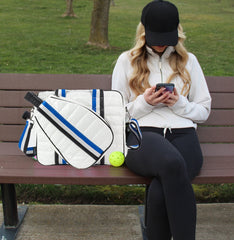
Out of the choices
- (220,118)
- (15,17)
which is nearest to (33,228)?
(220,118)

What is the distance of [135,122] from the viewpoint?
2514 mm

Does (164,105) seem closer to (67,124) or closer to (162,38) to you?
(162,38)

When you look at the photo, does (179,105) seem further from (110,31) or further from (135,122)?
(110,31)

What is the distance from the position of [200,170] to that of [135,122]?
1.62 feet

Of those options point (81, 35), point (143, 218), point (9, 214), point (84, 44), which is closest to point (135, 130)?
point (143, 218)

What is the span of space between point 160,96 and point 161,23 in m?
0.47

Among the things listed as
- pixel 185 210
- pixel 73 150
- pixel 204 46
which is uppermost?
pixel 73 150

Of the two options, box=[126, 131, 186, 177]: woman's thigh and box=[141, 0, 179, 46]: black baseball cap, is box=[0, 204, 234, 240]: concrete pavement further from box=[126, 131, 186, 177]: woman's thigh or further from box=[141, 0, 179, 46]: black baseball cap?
box=[141, 0, 179, 46]: black baseball cap

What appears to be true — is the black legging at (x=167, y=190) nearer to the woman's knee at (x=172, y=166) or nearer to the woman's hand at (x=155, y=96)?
the woman's knee at (x=172, y=166)

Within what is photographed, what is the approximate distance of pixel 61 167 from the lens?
2457 millimetres

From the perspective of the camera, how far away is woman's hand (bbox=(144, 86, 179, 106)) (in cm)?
253

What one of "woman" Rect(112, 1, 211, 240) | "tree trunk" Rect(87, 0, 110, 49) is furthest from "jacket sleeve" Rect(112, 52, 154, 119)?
"tree trunk" Rect(87, 0, 110, 49)

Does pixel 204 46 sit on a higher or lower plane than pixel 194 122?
lower

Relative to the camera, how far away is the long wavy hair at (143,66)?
2.72 metres
